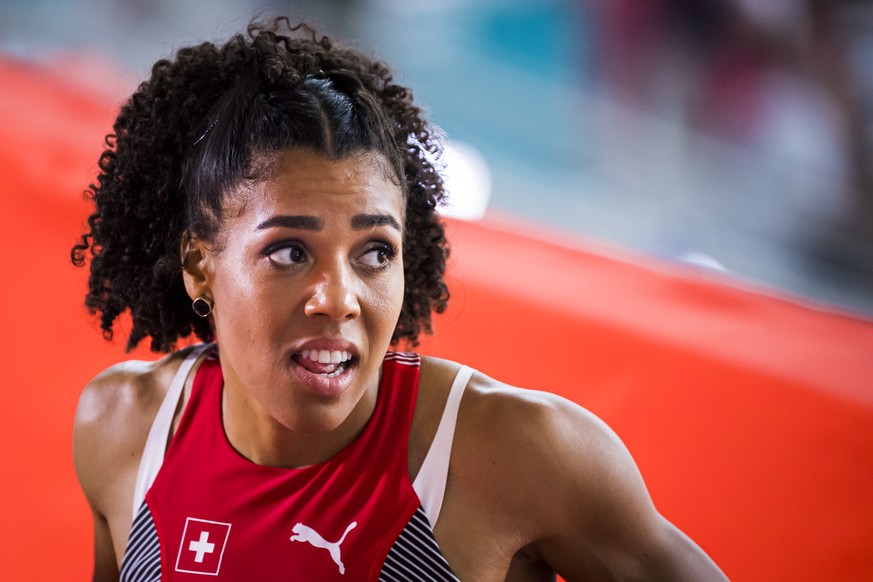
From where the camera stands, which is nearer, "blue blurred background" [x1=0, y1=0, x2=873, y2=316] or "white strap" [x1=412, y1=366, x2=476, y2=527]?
"white strap" [x1=412, y1=366, x2=476, y2=527]

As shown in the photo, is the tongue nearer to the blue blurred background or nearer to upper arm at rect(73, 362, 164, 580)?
upper arm at rect(73, 362, 164, 580)

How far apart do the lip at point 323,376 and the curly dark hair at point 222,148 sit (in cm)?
26

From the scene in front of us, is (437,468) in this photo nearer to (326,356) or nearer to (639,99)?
(326,356)

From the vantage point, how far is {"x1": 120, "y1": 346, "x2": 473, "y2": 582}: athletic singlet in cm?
150

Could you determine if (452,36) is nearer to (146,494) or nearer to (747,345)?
(747,345)

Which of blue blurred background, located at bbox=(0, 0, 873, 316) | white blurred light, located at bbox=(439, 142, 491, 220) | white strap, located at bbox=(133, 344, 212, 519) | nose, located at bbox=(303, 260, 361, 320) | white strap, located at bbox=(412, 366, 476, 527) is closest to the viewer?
nose, located at bbox=(303, 260, 361, 320)

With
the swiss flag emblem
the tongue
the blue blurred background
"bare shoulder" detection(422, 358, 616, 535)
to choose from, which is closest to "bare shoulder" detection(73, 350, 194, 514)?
the swiss flag emblem

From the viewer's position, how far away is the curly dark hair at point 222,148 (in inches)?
59.4

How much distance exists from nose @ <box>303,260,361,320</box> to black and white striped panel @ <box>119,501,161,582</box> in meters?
0.52

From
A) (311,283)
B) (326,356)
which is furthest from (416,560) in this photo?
(311,283)

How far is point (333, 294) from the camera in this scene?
4.65 feet

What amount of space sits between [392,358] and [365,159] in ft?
1.26

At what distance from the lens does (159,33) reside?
19.3ft

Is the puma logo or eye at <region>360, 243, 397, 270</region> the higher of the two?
eye at <region>360, 243, 397, 270</region>
